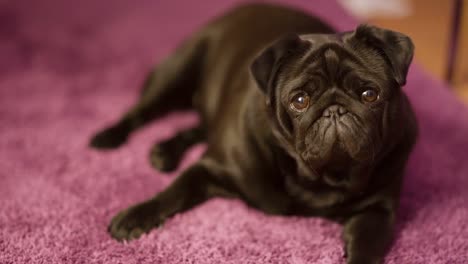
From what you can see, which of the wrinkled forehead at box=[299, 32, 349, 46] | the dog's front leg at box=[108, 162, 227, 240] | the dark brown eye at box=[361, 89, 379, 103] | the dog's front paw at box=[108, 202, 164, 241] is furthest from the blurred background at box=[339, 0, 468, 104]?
the dog's front paw at box=[108, 202, 164, 241]

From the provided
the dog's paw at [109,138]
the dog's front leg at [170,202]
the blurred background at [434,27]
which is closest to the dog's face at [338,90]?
the dog's front leg at [170,202]

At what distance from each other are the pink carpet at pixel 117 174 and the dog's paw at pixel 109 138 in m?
0.05

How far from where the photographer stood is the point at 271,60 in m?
1.86

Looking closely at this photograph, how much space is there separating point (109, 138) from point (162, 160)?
0.34 m

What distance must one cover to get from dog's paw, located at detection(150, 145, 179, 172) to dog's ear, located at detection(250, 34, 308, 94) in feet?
2.63

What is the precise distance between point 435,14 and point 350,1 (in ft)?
2.83

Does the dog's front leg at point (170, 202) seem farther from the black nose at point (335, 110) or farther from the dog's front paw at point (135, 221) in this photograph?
the black nose at point (335, 110)

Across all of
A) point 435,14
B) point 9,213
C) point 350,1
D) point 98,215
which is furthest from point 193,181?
point 350,1

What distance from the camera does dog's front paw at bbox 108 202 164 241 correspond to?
2.03 m

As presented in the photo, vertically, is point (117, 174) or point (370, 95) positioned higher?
point (370, 95)

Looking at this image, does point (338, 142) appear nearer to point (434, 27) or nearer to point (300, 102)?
point (300, 102)

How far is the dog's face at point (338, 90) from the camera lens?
176 cm

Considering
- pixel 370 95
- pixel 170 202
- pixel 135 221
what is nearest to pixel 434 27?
pixel 370 95

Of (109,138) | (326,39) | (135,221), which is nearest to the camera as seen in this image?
(326,39)
